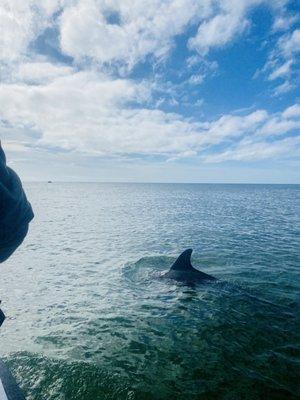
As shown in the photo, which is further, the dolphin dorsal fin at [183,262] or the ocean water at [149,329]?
the dolphin dorsal fin at [183,262]

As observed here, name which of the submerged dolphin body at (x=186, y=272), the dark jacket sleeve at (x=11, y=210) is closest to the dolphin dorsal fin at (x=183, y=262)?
the submerged dolphin body at (x=186, y=272)

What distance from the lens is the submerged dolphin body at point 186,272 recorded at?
53.2ft

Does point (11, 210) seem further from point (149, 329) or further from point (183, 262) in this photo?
point (183, 262)

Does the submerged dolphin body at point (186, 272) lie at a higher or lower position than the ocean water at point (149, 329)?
higher

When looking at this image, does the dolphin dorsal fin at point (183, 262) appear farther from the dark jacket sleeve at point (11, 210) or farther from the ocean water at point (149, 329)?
the dark jacket sleeve at point (11, 210)

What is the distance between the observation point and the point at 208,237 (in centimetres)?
3275

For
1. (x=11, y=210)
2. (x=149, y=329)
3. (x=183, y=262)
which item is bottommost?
(x=149, y=329)

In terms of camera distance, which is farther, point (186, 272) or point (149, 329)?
point (186, 272)

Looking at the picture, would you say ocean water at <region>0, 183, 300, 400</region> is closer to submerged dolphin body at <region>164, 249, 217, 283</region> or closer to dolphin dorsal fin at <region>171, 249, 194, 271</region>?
submerged dolphin body at <region>164, 249, 217, 283</region>

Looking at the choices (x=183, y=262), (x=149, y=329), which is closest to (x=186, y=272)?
(x=183, y=262)

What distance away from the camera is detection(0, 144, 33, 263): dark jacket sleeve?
218 cm

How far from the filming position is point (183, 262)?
1658cm

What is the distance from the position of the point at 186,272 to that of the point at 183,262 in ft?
1.94

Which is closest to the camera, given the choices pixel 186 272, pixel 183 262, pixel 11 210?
pixel 11 210
